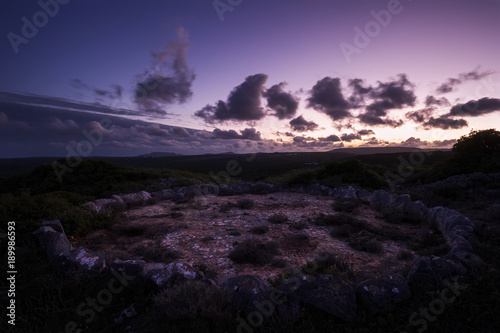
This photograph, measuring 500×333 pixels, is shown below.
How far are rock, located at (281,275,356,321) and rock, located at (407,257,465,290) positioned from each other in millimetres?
1294

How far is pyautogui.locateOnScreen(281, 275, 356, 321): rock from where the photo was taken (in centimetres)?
314

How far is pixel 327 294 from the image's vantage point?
326cm

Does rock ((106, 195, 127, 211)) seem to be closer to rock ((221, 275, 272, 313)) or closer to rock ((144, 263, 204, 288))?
rock ((144, 263, 204, 288))

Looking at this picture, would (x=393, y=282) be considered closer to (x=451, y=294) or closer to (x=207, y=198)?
(x=451, y=294)

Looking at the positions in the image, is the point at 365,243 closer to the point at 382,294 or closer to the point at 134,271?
the point at 382,294

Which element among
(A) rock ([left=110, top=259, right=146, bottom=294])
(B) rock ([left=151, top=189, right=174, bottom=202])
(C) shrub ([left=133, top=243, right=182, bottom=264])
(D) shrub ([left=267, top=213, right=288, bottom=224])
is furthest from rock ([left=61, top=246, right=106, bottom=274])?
(B) rock ([left=151, top=189, right=174, bottom=202])

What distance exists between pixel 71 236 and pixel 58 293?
149 inches

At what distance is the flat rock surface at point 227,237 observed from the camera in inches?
211

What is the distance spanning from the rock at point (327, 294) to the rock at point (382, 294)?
205 millimetres

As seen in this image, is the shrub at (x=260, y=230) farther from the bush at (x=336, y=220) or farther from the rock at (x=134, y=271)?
the rock at (x=134, y=271)

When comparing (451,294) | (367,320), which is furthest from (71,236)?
(451,294)

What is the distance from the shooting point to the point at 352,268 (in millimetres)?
4992

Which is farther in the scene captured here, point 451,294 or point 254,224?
point 254,224

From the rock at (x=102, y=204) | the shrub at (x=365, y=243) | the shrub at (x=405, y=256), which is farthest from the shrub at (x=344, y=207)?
the rock at (x=102, y=204)
